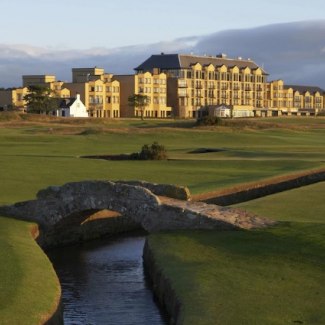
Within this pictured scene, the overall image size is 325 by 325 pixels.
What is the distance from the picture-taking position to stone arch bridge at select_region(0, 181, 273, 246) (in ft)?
92.5

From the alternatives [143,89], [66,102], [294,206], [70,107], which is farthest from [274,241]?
[143,89]

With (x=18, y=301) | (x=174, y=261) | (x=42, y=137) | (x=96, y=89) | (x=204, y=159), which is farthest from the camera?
(x=96, y=89)

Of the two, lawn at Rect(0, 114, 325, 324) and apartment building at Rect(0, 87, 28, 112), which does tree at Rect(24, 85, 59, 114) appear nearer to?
apartment building at Rect(0, 87, 28, 112)

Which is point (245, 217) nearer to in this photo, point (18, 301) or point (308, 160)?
point (18, 301)

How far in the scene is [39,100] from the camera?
15662 cm

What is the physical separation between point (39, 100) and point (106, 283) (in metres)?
134

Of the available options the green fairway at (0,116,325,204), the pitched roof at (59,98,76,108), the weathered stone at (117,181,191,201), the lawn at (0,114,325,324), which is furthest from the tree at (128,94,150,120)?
the weathered stone at (117,181,191,201)

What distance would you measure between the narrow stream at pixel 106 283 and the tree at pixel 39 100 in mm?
124734

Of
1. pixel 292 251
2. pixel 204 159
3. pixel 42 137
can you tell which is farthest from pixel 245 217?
pixel 42 137

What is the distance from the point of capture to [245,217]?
94.6 feet

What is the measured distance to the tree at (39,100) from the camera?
156500 millimetres

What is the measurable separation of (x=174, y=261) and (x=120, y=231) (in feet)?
41.1

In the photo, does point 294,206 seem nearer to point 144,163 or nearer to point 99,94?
point 144,163

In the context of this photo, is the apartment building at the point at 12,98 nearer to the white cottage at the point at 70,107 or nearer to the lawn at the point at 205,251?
the white cottage at the point at 70,107
